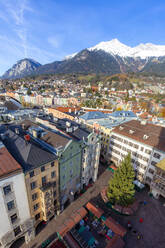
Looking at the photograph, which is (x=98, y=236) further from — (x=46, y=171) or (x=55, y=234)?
(x=46, y=171)

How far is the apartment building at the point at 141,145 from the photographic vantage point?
4466 centimetres

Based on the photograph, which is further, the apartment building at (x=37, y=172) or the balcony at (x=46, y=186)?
the balcony at (x=46, y=186)

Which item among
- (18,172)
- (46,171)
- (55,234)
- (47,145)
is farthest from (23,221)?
(47,145)

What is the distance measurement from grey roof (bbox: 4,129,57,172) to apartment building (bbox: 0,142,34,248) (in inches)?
95.1

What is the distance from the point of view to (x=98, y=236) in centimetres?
3412

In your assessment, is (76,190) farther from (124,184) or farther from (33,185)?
(33,185)

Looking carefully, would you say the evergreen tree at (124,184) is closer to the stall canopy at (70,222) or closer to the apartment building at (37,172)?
the stall canopy at (70,222)

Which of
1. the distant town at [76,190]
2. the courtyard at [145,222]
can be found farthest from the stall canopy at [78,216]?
the courtyard at [145,222]

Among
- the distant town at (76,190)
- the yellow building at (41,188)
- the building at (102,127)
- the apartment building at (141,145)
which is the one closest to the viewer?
the distant town at (76,190)

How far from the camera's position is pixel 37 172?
91.7 ft

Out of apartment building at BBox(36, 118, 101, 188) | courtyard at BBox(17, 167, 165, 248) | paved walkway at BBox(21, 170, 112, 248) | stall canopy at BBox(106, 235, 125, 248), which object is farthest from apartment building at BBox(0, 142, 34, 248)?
stall canopy at BBox(106, 235, 125, 248)

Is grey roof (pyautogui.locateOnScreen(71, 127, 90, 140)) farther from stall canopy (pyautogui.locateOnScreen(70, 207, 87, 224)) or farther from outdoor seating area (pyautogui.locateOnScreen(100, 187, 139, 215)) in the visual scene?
outdoor seating area (pyautogui.locateOnScreen(100, 187, 139, 215))

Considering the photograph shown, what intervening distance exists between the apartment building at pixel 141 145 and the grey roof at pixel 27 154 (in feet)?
112

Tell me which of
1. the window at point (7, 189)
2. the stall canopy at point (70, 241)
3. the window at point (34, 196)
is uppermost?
the window at point (7, 189)
